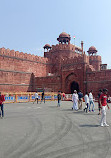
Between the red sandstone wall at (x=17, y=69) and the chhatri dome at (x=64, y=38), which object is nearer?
the red sandstone wall at (x=17, y=69)

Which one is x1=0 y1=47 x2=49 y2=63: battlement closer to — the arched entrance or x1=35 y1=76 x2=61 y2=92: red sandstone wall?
x1=35 y1=76 x2=61 y2=92: red sandstone wall

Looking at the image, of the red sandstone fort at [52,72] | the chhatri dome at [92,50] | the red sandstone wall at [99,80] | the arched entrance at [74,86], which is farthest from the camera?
the chhatri dome at [92,50]

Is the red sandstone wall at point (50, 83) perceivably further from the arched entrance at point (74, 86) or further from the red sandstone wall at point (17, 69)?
the arched entrance at point (74, 86)

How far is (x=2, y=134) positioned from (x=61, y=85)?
23.5 metres

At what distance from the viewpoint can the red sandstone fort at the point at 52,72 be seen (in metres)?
25.1

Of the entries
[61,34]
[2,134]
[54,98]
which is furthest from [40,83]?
[2,134]

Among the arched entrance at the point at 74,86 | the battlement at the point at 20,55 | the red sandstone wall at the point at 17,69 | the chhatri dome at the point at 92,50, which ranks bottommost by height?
the arched entrance at the point at 74,86

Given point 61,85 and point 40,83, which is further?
point 40,83

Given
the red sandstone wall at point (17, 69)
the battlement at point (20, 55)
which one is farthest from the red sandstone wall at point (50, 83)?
the battlement at point (20, 55)

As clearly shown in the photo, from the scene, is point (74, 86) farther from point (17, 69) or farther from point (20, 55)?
point (20, 55)

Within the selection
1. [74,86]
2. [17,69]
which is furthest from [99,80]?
[17,69]

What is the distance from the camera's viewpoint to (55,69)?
36.1 metres

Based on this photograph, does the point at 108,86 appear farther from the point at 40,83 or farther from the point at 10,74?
the point at 10,74

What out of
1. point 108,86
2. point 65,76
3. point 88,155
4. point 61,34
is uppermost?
point 61,34
